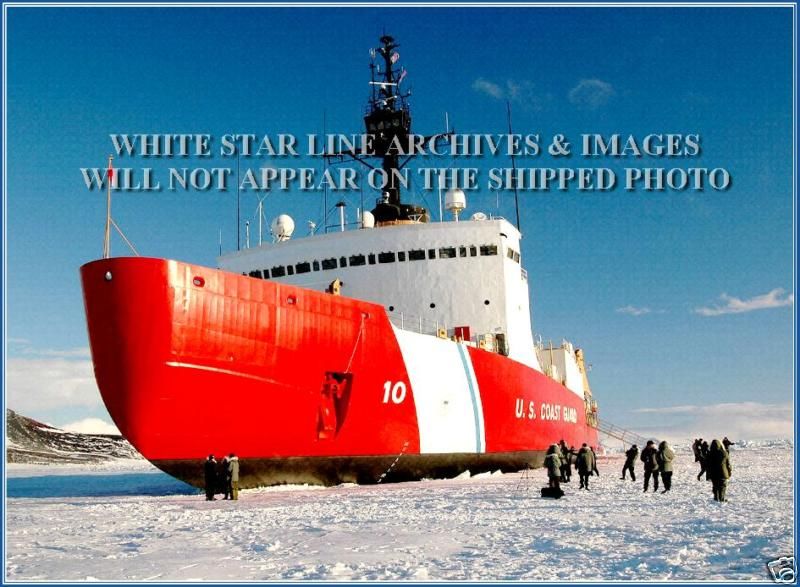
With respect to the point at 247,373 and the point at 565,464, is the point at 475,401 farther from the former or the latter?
the point at 247,373

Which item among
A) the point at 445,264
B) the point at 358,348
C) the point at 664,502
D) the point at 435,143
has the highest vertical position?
the point at 435,143

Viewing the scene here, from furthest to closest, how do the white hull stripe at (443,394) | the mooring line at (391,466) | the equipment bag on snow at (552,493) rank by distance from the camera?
1. the white hull stripe at (443,394)
2. the mooring line at (391,466)
3. the equipment bag on snow at (552,493)

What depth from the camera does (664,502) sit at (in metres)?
11.9

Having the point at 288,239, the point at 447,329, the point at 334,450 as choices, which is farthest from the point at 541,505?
the point at 288,239

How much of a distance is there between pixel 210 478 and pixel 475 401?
870cm

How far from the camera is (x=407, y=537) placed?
8.38 m

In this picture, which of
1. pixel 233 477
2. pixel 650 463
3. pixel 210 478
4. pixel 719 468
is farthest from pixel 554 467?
pixel 210 478

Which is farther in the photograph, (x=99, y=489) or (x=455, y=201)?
(x=455, y=201)

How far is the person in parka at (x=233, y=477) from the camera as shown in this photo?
1321 centimetres

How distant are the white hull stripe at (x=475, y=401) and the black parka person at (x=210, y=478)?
322 inches

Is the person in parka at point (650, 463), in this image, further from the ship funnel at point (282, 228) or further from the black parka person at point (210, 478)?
the ship funnel at point (282, 228)

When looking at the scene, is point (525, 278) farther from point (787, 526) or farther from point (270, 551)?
point (270, 551)

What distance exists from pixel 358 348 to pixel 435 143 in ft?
55.7

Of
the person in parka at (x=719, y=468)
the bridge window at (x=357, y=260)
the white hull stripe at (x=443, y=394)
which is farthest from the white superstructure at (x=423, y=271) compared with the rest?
the person in parka at (x=719, y=468)
